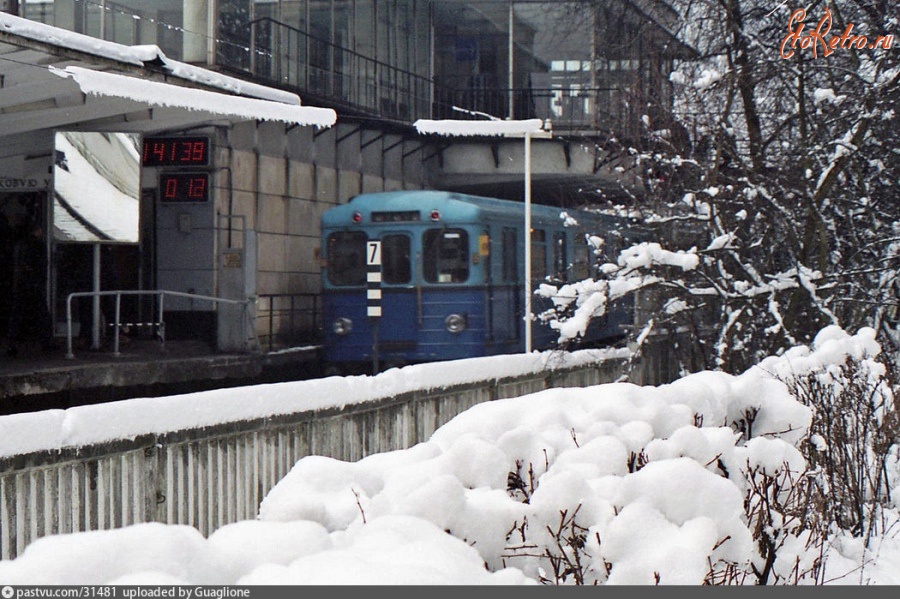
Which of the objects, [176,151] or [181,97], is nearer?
[181,97]

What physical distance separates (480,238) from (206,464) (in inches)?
527

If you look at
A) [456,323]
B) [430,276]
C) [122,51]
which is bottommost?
[456,323]

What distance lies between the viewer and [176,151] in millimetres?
23016

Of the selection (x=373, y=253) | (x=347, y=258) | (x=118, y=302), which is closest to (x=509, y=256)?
(x=373, y=253)

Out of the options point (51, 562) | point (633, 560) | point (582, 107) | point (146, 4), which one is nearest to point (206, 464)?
point (633, 560)

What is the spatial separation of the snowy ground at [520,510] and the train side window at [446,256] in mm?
14647

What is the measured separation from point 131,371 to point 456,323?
5.80 m

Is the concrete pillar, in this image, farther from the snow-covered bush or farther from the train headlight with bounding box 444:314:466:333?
the snow-covered bush

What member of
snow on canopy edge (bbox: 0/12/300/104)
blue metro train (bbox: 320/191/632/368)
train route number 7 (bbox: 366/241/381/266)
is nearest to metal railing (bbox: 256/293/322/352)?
blue metro train (bbox: 320/191/632/368)

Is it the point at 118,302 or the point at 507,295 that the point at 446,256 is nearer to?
the point at 507,295

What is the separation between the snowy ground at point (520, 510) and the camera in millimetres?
2764

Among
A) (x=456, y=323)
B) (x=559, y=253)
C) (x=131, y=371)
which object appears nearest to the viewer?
(x=131, y=371)

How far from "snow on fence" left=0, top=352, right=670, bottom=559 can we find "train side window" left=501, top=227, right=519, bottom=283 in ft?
35.8
